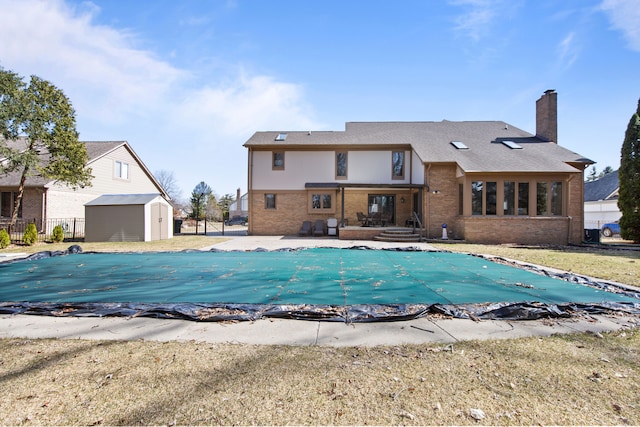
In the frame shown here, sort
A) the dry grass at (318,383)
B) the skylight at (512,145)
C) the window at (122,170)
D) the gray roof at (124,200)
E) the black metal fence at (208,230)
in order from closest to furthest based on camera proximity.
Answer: the dry grass at (318,383) < the gray roof at (124,200) < the skylight at (512,145) < the black metal fence at (208,230) < the window at (122,170)

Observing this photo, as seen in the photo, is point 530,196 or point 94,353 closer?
point 94,353

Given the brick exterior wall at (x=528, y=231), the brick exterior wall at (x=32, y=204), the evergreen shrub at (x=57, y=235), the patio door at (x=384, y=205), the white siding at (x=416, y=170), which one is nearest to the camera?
the brick exterior wall at (x=528, y=231)

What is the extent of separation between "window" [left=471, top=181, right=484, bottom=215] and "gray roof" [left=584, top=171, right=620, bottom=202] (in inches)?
718

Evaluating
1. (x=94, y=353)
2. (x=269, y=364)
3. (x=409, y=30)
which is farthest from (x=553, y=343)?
(x=409, y=30)

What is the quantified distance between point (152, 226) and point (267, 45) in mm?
10792

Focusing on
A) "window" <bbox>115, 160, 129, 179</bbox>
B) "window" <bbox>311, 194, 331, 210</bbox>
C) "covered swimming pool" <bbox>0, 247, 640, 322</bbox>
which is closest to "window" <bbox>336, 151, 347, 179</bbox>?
"window" <bbox>311, 194, 331, 210</bbox>

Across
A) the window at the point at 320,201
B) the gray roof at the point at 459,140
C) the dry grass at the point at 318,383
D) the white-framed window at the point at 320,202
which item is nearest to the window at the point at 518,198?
the gray roof at the point at 459,140

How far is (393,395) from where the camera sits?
235 cm

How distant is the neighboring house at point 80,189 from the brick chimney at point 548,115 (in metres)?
25.2

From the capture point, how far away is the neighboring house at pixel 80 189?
1827cm

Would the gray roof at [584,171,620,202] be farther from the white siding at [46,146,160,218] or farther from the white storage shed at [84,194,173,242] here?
the white siding at [46,146,160,218]

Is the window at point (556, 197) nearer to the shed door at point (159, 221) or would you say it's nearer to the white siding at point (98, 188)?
the shed door at point (159, 221)

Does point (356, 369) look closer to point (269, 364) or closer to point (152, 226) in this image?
point (269, 364)

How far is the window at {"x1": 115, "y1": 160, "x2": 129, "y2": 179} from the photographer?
22.5 m
